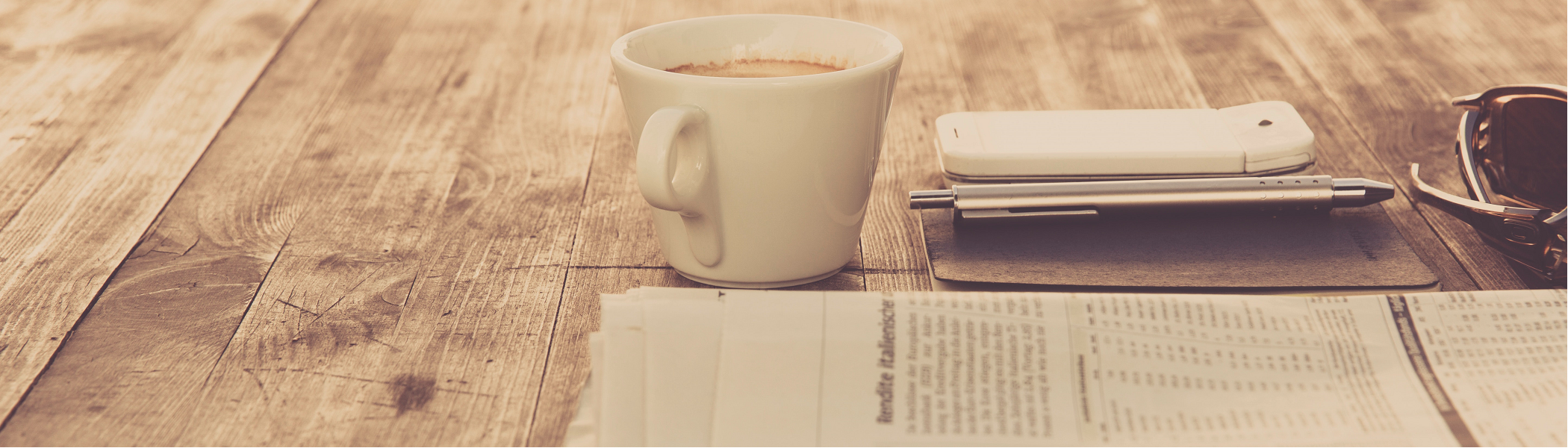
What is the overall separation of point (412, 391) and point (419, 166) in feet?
0.87

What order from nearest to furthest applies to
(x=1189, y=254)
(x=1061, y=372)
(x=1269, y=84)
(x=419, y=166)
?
1. (x=1061, y=372)
2. (x=1189, y=254)
3. (x=419, y=166)
4. (x=1269, y=84)

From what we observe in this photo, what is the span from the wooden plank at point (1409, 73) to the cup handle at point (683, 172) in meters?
0.37

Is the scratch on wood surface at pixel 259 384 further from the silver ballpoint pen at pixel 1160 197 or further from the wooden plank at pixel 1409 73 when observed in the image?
the wooden plank at pixel 1409 73

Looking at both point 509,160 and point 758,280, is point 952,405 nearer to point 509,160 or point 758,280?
point 758,280

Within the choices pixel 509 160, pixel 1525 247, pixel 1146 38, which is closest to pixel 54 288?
pixel 509 160

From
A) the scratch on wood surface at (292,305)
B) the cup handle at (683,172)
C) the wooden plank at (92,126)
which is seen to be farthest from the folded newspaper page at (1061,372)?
the wooden plank at (92,126)

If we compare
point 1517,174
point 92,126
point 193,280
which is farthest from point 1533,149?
point 92,126

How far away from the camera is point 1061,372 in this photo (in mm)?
329

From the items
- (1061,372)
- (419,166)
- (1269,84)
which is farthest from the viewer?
(1269,84)

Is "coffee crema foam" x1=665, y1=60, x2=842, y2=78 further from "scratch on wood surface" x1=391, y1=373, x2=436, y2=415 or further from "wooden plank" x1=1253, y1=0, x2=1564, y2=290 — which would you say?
"wooden plank" x1=1253, y1=0, x2=1564, y2=290

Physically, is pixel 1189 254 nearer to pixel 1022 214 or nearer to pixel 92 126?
pixel 1022 214

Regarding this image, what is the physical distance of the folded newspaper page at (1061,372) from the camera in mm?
308

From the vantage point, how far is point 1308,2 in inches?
36.3

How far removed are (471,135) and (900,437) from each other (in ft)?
1.46
